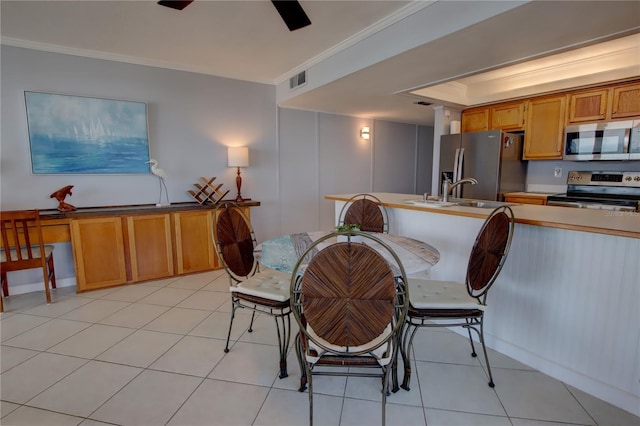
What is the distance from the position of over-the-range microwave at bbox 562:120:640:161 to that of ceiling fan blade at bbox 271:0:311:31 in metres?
3.37

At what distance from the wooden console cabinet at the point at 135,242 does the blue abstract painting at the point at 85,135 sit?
0.49 metres

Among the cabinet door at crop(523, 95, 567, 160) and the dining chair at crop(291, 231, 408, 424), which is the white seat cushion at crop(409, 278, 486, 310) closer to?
the dining chair at crop(291, 231, 408, 424)

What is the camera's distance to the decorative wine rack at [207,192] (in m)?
3.93

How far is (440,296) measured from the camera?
178 cm

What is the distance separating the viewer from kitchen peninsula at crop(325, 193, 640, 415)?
1563 mm

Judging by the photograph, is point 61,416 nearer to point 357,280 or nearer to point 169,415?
point 169,415

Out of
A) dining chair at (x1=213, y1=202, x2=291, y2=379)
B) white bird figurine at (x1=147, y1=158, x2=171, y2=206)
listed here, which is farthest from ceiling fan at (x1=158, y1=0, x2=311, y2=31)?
white bird figurine at (x1=147, y1=158, x2=171, y2=206)

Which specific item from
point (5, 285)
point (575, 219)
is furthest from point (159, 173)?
point (575, 219)

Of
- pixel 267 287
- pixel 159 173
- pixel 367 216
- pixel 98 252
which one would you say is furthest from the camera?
pixel 159 173

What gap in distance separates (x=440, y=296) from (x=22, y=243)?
3.67 meters

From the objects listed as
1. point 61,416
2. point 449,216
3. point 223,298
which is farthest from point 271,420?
point 449,216

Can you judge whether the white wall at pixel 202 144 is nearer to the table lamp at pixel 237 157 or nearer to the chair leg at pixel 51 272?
the chair leg at pixel 51 272

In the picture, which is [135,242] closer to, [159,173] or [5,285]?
[159,173]

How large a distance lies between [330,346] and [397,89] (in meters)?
3.18
